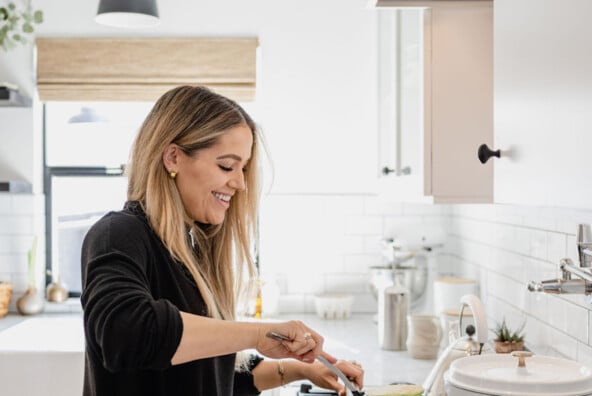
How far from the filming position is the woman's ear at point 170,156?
1810 millimetres

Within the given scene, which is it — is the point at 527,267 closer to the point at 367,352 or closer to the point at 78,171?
the point at 367,352

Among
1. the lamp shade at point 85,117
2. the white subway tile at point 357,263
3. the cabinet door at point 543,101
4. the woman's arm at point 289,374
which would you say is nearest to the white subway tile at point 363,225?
the white subway tile at point 357,263

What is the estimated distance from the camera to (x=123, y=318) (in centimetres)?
142

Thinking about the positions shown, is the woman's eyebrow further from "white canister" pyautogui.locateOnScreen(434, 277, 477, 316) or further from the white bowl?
the white bowl

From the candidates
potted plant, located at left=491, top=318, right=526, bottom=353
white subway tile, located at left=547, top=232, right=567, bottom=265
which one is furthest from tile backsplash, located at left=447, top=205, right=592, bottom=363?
potted plant, located at left=491, top=318, right=526, bottom=353

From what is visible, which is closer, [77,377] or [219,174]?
[219,174]

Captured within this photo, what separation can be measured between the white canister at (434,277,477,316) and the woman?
4.61ft

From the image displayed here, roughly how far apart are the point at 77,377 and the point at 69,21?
1.98 meters

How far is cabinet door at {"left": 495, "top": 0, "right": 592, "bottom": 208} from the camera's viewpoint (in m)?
1.22

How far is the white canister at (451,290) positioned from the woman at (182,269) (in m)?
1.41

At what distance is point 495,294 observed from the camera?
3.33m

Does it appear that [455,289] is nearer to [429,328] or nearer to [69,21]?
[429,328]

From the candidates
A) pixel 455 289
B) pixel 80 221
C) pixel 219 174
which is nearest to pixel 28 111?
pixel 80 221

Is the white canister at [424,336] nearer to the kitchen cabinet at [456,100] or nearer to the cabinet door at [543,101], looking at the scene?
the kitchen cabinet at [456,100]
